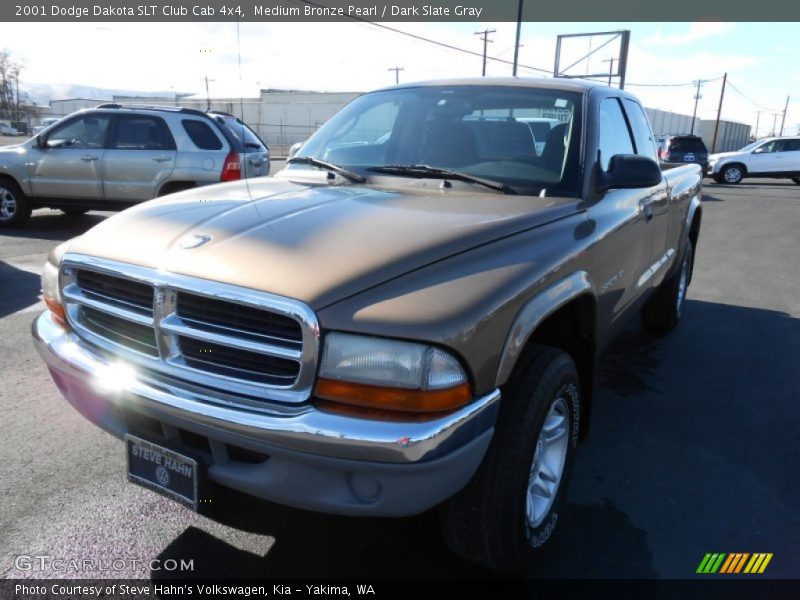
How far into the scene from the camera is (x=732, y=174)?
78.0 feet

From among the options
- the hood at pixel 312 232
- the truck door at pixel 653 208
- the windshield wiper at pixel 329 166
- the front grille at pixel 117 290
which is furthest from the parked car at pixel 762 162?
the front grille at pixel 117 290

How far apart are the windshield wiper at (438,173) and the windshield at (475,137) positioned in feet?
0.16

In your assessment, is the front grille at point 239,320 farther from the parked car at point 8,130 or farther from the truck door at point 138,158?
the parked car at point 8,130

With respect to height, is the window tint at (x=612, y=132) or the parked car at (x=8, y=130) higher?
the window tint at (x=612, y=132)

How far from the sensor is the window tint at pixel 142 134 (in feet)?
29.3

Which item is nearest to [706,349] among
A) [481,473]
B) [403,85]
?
[403,85]

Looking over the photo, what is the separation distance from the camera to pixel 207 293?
74.4 inches

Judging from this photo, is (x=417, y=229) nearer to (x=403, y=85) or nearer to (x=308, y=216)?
(x=308, y=216)

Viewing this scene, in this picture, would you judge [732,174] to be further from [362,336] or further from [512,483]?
[362,336]

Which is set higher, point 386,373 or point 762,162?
point 386,373

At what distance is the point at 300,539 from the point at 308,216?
1.34 m

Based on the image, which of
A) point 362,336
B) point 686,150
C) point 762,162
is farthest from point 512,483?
point 762,162

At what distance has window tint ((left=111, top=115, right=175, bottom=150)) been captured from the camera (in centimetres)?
892

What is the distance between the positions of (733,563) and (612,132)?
7.25ft
